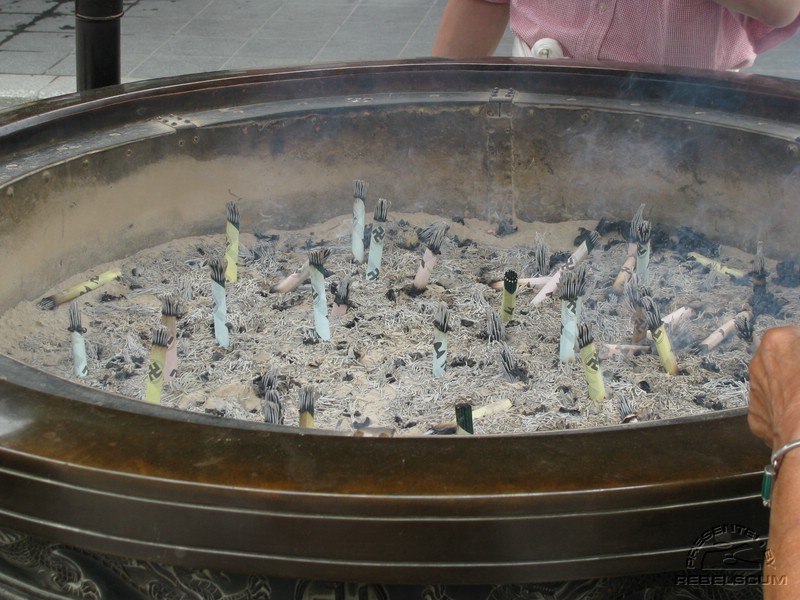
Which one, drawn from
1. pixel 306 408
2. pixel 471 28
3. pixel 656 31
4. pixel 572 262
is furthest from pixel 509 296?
pixel 471 28

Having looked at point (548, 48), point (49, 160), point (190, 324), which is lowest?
point (190, 324)

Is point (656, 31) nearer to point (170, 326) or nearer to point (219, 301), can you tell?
point (219, 301)

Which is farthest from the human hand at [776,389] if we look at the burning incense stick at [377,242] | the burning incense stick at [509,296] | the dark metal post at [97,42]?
the dark metal post at [97,42]

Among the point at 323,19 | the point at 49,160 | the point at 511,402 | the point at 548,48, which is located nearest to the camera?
the point at 511,402

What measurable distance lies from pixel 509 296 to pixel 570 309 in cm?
22

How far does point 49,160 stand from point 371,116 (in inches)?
36.6

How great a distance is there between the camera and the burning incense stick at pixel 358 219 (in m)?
2.64

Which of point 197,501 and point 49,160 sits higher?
point 49,160

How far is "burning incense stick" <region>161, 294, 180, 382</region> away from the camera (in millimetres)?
2129

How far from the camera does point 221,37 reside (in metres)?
6.91

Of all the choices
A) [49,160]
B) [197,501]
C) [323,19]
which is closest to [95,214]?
[49,160]

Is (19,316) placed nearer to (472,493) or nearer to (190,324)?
(190,324)

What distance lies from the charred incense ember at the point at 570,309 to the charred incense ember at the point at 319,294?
22.1 inches

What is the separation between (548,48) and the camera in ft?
10.1
